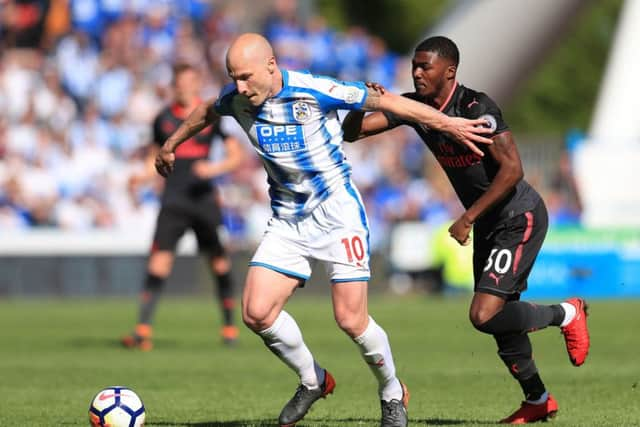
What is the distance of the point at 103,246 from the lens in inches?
824

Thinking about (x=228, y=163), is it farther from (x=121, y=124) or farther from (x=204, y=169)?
(x=121, y=124)

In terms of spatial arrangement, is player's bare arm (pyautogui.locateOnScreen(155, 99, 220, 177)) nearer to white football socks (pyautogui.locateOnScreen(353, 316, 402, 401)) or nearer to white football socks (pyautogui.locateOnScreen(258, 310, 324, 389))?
white football socks (pyautogui.locateOnScreen(258, 310, 324, 389))

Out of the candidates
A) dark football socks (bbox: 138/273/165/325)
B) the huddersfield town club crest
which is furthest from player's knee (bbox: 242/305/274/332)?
dark football socks (bbox: 138/273/165/325)

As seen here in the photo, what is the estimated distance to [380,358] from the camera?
304 inches

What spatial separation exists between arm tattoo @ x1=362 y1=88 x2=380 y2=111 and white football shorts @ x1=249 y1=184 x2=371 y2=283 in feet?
1.76

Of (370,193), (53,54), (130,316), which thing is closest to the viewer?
(130,316)

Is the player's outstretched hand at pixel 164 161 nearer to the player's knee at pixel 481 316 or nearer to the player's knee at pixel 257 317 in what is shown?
the player's knee at pixel 257 317

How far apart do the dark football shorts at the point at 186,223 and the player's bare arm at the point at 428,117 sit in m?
6.65

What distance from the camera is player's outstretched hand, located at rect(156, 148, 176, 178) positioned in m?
8.38

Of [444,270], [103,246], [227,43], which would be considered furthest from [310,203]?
[227,43]

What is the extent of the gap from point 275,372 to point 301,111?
4433 mm

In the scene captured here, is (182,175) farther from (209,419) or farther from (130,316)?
(209,419)

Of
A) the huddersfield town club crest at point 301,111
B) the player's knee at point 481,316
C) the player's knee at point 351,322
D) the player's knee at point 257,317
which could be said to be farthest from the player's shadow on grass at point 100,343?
the huddersfield town club crest at point 301,111

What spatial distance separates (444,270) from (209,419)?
49.0ft
